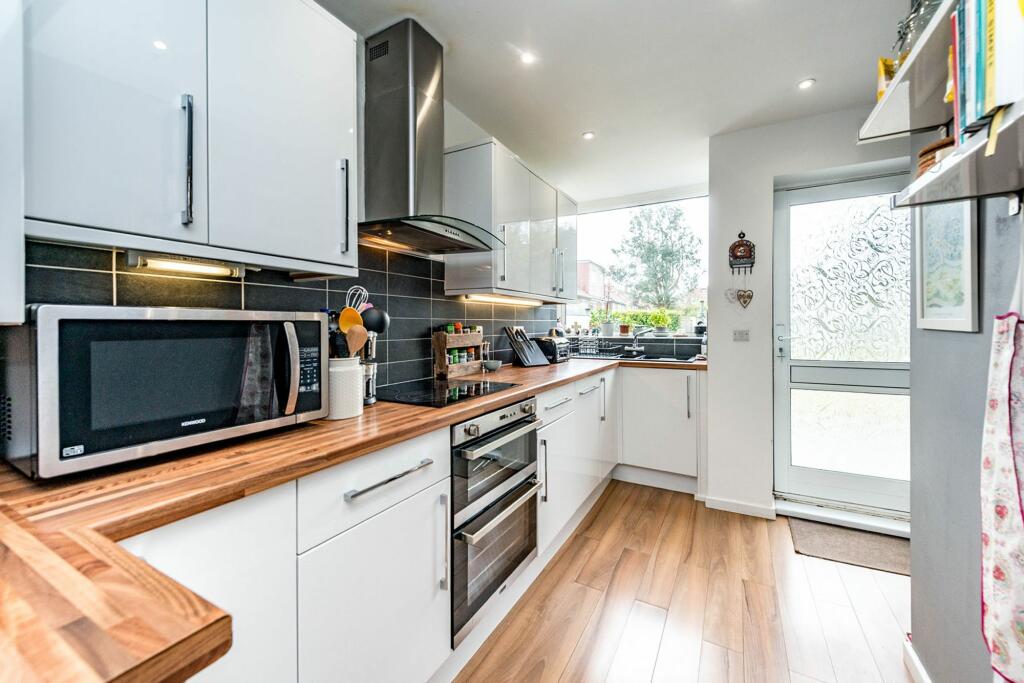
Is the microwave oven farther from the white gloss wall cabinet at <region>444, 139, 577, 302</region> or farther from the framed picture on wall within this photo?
the framed picture on wall

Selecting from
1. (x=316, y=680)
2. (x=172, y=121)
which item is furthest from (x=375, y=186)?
(x=316, y=680)

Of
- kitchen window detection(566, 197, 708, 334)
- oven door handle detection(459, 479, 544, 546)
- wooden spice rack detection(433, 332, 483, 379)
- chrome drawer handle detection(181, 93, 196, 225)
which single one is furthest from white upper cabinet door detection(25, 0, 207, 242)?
kitchen window detection(566, 197, 708, 334)

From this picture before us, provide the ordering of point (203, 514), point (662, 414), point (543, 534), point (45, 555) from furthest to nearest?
point (662, 414) < point (543, 534) < point (203, 514) < point (45, 555)

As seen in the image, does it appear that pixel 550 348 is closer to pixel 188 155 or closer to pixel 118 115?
pixel 188 155

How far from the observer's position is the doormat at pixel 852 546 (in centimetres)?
215

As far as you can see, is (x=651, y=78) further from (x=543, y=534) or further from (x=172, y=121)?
(x=543, y=534)

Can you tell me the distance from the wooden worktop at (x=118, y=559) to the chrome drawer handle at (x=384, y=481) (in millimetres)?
90

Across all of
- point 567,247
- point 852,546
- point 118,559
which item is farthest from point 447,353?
point 852,546

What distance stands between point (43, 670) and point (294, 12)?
1552mm

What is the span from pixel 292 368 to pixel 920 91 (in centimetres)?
181

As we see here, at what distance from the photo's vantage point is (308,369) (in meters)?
1.15

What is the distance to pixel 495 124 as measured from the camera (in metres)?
2.59

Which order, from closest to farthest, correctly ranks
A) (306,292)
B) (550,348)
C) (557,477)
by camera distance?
(306,292) → (557,477) → (550,348)

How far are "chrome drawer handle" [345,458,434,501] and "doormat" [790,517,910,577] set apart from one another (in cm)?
224
